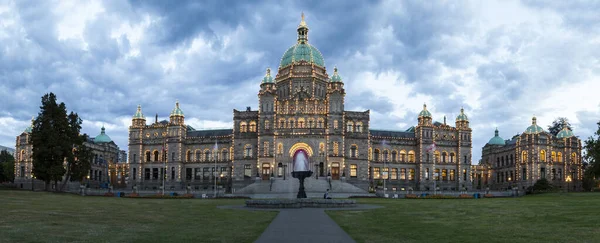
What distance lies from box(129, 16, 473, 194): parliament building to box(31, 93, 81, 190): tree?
2620 centimetres

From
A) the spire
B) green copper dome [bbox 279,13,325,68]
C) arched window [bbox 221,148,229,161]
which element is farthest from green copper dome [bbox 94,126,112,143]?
the spire

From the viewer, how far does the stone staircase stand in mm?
91812

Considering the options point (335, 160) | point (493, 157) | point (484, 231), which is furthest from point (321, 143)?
point (484, 231)

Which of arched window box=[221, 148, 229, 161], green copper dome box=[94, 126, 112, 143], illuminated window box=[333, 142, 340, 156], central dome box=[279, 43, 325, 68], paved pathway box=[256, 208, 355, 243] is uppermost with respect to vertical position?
central dome box=[279, 43, 325, 68]

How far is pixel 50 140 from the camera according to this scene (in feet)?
268

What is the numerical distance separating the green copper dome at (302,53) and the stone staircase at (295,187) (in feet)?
102

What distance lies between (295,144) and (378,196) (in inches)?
1071

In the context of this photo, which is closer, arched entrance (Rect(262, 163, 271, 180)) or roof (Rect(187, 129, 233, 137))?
arched entrance (Rect(262, 163, 271, 180))

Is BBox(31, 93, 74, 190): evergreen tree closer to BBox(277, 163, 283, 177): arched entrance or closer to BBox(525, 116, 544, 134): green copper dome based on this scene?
BBox(277, 163, 283, 177): arched entrance

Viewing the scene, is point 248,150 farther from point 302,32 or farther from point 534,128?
point 534,128

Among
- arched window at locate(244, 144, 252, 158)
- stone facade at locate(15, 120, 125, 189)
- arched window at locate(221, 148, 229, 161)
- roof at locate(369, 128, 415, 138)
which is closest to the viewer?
arched window at locate(244, 144, 252, 158)

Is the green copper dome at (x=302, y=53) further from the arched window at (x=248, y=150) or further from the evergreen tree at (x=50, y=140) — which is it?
the evergreen tree at (x=50, y=140)

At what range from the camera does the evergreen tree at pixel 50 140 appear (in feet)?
268

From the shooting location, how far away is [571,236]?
22109 millimetres
